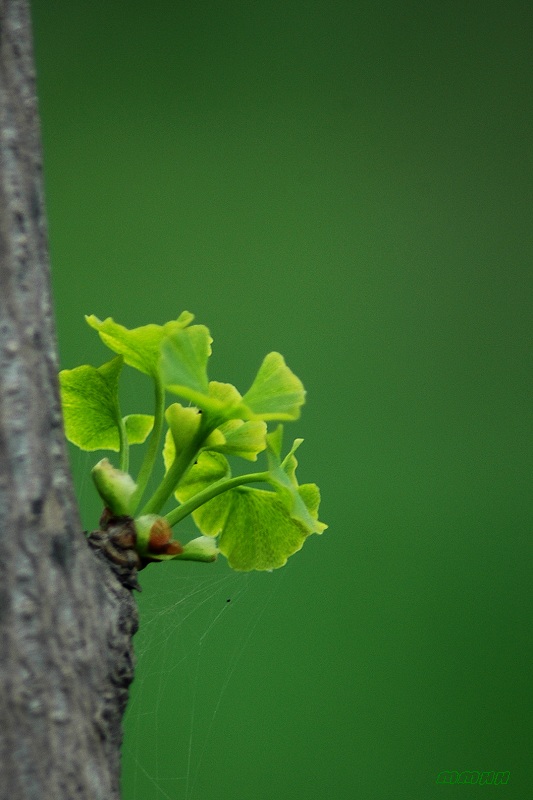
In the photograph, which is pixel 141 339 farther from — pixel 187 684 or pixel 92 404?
pixel 187 684

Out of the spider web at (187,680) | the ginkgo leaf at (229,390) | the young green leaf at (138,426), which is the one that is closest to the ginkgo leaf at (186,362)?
the ginkgo leaf at (229,390)

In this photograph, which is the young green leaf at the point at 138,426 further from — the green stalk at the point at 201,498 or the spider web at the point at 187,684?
the spider web at the point at 187,684

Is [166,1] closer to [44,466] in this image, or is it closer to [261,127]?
[261,127]

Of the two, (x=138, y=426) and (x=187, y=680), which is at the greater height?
(x=138, y=426)

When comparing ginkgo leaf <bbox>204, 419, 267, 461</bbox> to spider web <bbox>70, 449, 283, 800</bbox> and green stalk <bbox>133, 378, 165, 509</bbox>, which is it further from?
spider web <bbox>70, 449, 283, 800</bbox>

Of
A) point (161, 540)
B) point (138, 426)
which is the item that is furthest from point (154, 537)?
point (138, 426)

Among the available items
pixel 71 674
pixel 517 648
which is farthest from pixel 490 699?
pixel 71 674
